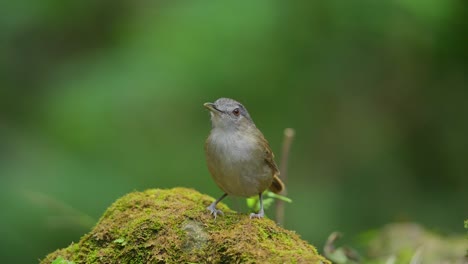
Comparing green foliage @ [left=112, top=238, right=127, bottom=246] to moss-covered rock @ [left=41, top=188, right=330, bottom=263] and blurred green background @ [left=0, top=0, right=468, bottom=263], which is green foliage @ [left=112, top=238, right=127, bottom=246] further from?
blurred green background @ [left=0, top=0, right=468, bottom=263]

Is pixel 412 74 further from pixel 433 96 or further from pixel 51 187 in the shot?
pixel 51 187

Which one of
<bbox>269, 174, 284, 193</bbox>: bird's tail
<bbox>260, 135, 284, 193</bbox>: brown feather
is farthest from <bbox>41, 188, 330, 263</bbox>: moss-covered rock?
<bbox>269, 174, 284, 193</bbox>: bird's tail

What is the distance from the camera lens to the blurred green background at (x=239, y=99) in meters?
7.55

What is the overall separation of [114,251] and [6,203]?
3843mm

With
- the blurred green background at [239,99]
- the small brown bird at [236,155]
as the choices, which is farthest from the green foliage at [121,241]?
the blurred green background at [239,99]

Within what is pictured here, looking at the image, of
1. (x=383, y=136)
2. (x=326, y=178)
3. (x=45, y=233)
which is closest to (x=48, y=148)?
(x=45, y=233)

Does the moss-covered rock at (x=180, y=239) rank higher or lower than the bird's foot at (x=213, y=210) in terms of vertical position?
lower

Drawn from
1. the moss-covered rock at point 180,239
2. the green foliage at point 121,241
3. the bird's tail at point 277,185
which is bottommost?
the green foliage at point 121,241

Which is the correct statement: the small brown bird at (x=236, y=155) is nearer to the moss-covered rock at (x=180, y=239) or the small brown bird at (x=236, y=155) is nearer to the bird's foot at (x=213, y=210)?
the bird's foot at (x=213, y=210)

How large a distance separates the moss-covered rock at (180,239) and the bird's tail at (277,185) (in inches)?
32.0

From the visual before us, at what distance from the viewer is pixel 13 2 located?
28.0 feet

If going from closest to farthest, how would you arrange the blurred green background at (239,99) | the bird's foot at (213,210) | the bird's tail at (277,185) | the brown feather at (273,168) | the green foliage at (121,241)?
the green foliage at (121,241) < the bird's foot at (213,210) < the brown feather at (273,168) < the bird's tail at (277,185) < the blurred green background at (239,99)

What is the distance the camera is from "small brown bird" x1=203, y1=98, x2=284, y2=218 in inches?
182

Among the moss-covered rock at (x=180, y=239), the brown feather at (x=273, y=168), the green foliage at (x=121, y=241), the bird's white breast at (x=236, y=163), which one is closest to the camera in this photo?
the moss-covered rock at (x=180, y=239)
